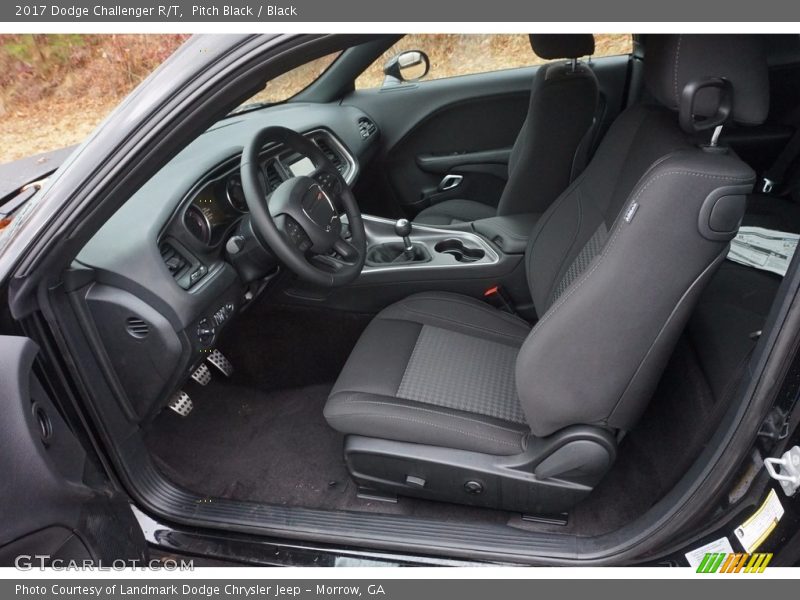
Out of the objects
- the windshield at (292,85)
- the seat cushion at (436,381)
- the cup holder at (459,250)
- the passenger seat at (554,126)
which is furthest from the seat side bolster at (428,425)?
the windshield at (292,85)

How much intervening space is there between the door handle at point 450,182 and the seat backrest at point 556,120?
2.45 ft

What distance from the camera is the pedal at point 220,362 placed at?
204cm

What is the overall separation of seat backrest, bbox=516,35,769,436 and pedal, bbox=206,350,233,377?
1.12 meters

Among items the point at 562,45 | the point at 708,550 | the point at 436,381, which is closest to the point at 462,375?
the point at 436,381

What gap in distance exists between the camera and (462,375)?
1.56 metres

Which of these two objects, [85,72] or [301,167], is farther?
[85,72]

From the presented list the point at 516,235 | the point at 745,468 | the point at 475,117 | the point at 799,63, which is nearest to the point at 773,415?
the point at 745,468

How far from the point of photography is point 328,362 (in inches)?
86.0

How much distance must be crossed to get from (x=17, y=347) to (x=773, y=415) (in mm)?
1368

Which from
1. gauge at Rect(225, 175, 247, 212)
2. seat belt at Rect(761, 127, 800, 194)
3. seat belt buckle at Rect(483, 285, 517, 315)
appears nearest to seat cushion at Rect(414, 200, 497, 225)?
seat belt buckle at Rect(483, 285, 517, 315)

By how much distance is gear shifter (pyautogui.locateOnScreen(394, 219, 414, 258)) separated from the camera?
210cm

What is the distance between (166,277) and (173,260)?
0.09m

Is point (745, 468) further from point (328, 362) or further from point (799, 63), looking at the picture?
point (799, 63)

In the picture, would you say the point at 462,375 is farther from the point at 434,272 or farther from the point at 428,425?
the point at 434,272
